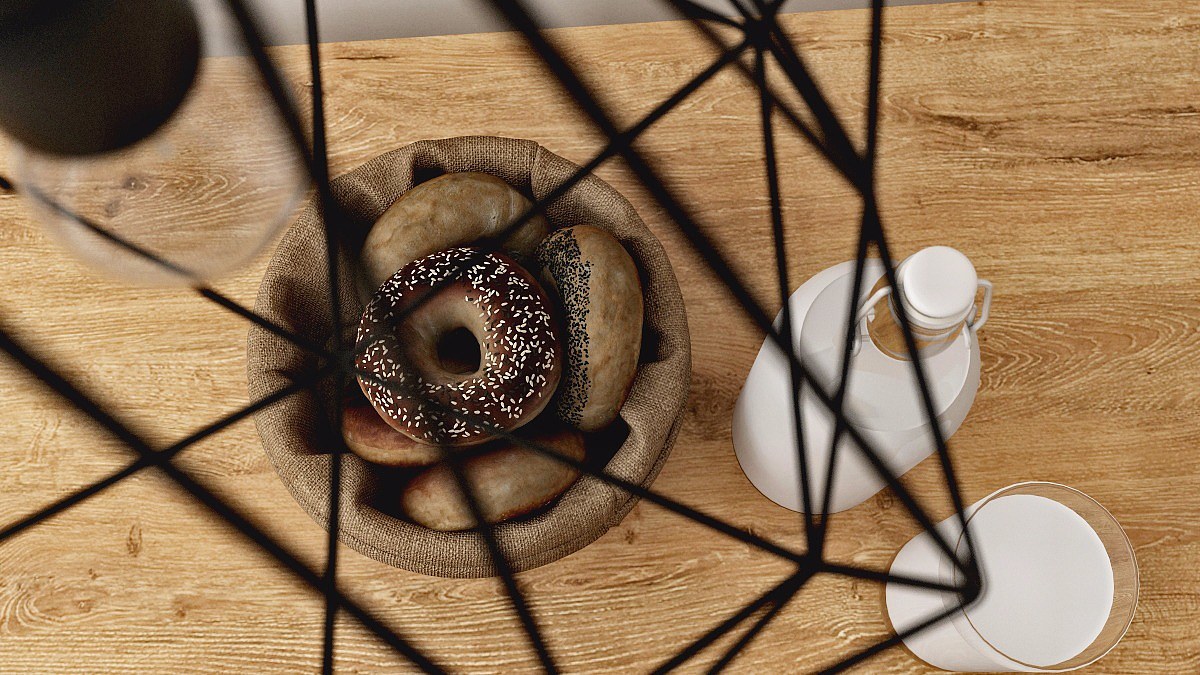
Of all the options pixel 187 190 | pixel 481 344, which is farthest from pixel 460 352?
pixel 187 190

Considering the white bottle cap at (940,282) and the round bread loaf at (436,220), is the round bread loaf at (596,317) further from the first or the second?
the white bottle cap at (940,282)

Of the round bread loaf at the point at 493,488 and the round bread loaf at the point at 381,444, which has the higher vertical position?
the round bread loaf at the point at 381,444

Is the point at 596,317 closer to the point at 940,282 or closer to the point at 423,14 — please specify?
the point at 940,282

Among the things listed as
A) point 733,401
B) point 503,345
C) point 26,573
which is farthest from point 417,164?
point 26,573

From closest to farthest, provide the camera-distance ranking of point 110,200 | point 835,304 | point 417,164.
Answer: point 110,200, point 835,304, point 417,164

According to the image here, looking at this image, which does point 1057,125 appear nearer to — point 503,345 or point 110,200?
point 503,345

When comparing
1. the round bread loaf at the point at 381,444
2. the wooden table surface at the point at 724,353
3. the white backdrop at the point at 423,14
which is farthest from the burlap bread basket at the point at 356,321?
the white backdrop at the point at 423,14
